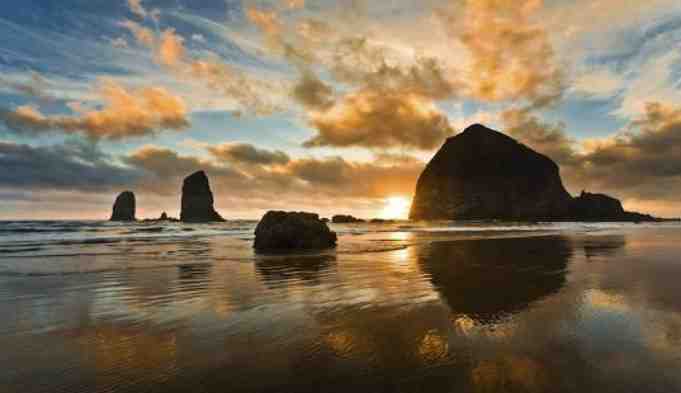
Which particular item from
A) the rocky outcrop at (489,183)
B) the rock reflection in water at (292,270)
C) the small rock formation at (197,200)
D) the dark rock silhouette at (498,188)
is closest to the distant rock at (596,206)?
the dark rock silhouette at (498,188)

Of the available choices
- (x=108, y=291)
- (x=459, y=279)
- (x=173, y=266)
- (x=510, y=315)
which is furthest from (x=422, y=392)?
(x=173, y=266)

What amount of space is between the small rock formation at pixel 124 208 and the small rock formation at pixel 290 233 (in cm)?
13310

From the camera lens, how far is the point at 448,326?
210 inches

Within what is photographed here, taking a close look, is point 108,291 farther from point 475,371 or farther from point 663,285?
point 663,285

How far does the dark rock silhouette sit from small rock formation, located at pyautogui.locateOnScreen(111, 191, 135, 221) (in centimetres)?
11437

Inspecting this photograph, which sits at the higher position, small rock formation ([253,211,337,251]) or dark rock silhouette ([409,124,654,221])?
dark rock silhouette ([409,124,654,221])

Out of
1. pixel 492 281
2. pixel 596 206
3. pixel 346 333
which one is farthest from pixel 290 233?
pixel 596 206

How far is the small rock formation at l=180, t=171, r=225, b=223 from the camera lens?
12838cm

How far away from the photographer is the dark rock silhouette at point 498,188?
129 metres

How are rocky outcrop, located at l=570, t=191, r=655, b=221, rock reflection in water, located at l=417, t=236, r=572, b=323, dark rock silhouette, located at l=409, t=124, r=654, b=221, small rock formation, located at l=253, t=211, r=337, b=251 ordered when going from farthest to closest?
dark rock silhouette, located at l=409, t=124, r=654, b=221
rocky outcrop, located at l=570, t=191, r=655, b=221
small rock formation, located at l=253, t=211, r=337, b=251
rock reflection in water, located at l=417, t=236, r=572, b=323

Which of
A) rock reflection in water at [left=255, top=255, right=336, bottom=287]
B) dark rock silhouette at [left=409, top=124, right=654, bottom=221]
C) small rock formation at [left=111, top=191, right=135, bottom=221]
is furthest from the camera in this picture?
small rock formation at [left=111, top=191, right=135, bottom=221]

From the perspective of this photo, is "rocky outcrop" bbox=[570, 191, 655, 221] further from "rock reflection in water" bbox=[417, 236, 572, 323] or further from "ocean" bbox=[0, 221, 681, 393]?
"ocean" bbox=[0, 221, 681, 393]

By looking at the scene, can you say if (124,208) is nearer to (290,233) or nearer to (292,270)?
(290,233)

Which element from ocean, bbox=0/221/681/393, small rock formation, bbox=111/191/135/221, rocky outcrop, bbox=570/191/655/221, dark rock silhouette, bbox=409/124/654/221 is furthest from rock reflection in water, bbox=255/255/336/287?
rocky outcrop, bbox=570/191/655/221
